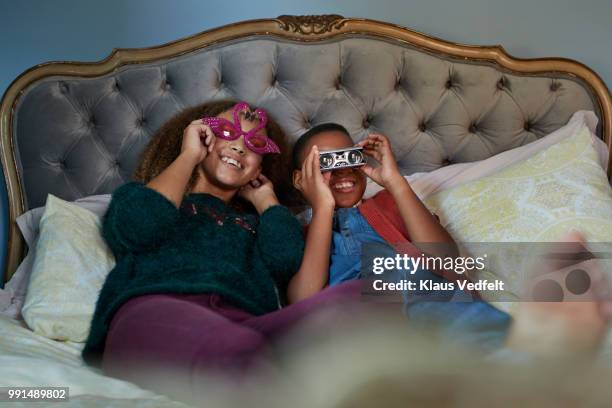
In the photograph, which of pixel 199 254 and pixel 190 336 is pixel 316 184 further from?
pixel 190 336

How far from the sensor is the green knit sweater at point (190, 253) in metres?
1.03

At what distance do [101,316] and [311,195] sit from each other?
471mm

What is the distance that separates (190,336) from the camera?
790mm

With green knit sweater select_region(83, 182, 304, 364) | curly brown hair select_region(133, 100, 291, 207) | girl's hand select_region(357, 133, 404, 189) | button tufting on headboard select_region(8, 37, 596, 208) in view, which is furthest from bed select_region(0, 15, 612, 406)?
green knit sweater select_region(83, 182, 304, 364)

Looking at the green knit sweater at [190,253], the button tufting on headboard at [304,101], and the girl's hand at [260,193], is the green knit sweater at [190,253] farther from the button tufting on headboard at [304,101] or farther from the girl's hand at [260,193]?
the button tufting on headboard at [304,101]

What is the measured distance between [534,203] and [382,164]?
12.7 inches

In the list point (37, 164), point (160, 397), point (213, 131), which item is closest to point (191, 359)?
point (160, 397)

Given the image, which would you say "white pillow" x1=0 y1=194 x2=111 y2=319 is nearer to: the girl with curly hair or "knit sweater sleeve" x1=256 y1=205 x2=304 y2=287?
the girl with curly hair

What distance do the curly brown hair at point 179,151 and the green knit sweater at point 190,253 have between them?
0.75ft

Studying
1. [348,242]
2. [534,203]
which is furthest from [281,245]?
[534,203]

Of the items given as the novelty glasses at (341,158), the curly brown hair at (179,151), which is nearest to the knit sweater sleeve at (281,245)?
the novelty glasses at (341,158)

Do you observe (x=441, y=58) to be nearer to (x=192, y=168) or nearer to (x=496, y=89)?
(x=496, y=89)

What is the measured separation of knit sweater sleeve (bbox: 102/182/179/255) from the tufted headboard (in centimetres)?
50

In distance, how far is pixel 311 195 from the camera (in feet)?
3.95
